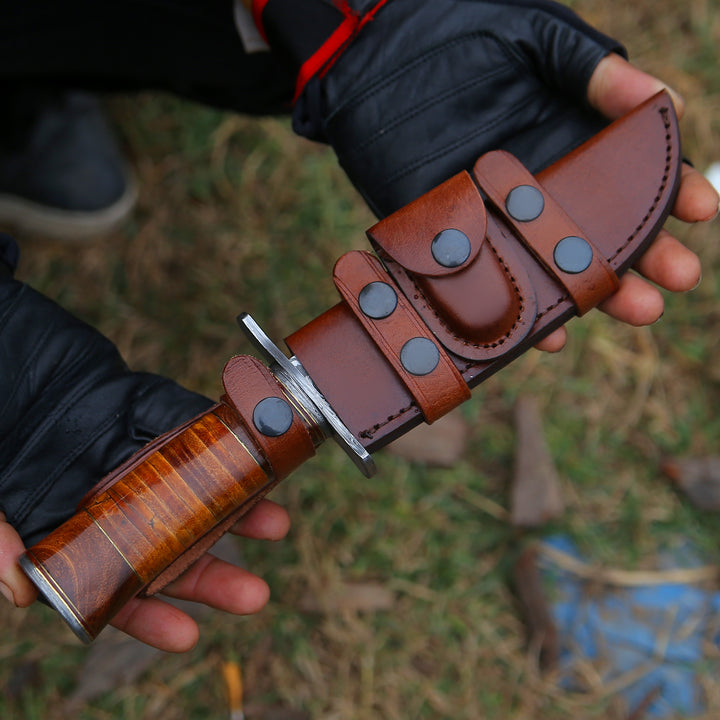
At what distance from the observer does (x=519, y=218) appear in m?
1.64

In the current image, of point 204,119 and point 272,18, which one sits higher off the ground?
point 272,18

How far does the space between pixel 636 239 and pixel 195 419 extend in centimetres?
101

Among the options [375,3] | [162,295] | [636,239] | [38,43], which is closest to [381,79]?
[375,3]

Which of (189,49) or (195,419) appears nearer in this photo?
(195,419)

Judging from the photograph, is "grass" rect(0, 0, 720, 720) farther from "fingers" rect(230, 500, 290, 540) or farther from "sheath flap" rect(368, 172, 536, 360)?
"sheath flap" rect(368, 172, 536, 360)

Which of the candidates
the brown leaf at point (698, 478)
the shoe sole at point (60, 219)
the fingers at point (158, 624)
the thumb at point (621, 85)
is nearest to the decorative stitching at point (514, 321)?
the thumb at point (621, 85)

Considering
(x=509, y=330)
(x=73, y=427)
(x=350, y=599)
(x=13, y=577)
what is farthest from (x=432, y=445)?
(x=13, y=577)

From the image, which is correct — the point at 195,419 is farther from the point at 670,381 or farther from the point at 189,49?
the point at 670,381

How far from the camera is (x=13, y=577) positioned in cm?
143

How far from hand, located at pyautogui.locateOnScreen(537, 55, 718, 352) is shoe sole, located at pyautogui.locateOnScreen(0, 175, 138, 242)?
1672 millimetres

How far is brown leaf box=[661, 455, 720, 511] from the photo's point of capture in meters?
2.55

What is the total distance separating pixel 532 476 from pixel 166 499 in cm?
141

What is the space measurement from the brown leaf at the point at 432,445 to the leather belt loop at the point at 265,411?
102cm

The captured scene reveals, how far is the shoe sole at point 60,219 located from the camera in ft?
8.79
